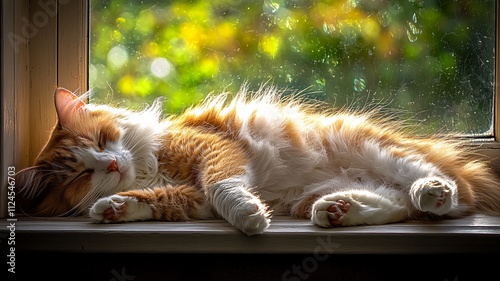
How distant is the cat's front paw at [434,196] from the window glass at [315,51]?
49 cm

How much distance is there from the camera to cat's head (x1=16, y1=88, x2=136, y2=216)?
1.55 metres

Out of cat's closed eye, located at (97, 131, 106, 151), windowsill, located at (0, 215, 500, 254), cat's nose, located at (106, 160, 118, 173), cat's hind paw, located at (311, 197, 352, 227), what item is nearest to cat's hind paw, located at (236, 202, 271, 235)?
windowsill, located at (0, 215, 500, 254)

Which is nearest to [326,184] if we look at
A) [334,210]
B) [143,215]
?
[334,210]

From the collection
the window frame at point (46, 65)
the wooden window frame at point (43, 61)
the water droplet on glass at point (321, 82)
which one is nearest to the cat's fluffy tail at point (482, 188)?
the window frame at point (46, 65)

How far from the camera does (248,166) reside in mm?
1607

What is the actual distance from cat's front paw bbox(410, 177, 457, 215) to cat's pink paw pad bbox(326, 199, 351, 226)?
0.18 m

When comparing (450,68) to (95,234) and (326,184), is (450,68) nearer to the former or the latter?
(326,184)

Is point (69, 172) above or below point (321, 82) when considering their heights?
below

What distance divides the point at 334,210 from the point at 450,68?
772 mm

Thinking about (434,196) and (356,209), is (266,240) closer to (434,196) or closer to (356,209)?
(356,209)

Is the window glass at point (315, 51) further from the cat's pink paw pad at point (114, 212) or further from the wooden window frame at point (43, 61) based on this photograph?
the cat's pink paw pad at point (114, 212)

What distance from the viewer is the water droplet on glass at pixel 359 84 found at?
1.84 metres

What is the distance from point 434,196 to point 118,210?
0.80m

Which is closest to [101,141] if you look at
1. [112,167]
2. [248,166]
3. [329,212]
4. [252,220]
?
[112,167]
